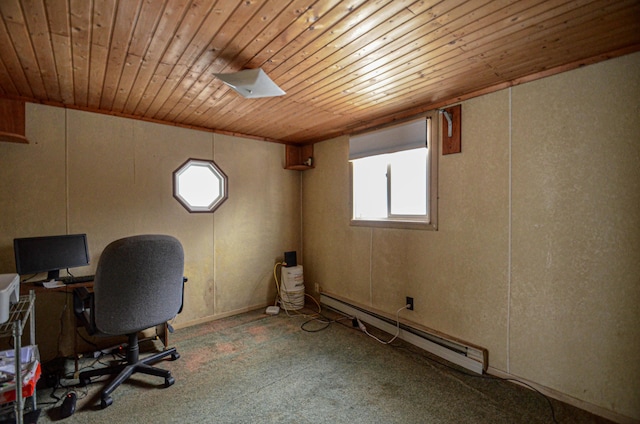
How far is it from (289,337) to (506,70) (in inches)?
119

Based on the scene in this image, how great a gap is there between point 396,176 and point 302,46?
1.85m

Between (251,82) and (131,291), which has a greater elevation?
(251,82)

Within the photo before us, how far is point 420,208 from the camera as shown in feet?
9.77

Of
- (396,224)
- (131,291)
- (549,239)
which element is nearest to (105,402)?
(131,291)

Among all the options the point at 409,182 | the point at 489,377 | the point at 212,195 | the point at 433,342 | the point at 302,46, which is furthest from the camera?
the point at 212,195

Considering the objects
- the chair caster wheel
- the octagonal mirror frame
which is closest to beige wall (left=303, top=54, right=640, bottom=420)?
the octagonal mirror frame

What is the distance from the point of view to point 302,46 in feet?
5.78

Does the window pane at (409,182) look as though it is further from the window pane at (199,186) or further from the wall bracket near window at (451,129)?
the window pane at (199,186)

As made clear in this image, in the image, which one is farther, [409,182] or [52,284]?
[409,182]

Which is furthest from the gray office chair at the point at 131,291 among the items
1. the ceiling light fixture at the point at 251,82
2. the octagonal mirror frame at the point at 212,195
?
the octagonal mirror frame at the point at 212,195

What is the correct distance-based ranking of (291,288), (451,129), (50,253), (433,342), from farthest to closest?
1. (291,288)
2. (433,342)
3. (451,129)
4. (50,253)

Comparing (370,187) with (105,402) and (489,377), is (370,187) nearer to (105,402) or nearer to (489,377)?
(489,377)

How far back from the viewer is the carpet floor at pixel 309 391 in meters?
1.90

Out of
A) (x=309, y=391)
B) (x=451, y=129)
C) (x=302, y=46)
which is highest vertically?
(x=302, y=46)
